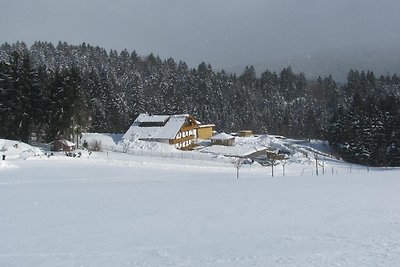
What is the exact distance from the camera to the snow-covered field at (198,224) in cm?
952

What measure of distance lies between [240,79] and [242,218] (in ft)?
415

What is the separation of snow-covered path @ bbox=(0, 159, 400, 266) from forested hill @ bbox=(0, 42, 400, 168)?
25961 millimetres

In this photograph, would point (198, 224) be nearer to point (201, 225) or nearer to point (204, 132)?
point (201, 225)

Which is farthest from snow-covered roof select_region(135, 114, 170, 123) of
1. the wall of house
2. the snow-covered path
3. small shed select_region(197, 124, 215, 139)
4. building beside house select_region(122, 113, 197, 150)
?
the snow-covered path

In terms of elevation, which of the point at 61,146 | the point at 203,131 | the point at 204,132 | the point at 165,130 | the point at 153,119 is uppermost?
the point at 153,119

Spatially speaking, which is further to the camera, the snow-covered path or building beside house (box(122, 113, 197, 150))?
building beside house (box(122, 113, 197, 150))

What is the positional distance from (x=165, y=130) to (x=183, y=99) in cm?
3694

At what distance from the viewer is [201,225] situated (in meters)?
13.1

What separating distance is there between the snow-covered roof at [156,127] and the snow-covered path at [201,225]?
3642 cm

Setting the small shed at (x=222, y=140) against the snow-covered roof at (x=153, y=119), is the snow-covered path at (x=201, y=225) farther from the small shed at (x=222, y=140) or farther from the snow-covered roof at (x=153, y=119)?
the snow-covered roof at (x=153, y=119)

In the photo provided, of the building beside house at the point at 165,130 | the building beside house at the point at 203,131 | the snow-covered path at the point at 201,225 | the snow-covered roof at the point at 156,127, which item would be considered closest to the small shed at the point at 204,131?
the building beside house at the point at 203,131

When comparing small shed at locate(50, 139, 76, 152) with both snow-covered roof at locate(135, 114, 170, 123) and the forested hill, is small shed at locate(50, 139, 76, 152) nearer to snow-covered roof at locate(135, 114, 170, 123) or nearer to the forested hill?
the forested hill

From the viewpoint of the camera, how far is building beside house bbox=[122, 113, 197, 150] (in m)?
59.9

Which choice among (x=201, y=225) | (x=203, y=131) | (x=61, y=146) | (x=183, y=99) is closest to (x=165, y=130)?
(x=203, y=131)
